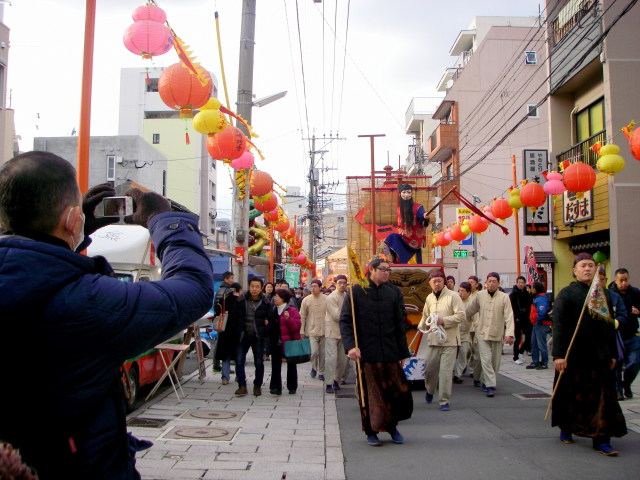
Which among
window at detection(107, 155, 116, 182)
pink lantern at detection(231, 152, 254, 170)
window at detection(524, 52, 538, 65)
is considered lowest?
pink lantern at detection(231, 152, 254, 170)

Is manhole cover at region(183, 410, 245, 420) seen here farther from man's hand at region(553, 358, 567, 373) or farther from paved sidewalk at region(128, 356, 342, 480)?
man's hand at region(553, 358, 567, 373)

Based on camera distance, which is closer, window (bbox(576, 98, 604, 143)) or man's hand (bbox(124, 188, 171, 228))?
man's hand (bbox(124, 188, 171, 228))

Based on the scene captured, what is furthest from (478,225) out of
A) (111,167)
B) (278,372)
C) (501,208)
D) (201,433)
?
(111,167)

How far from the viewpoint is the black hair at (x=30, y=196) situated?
5.25 ft

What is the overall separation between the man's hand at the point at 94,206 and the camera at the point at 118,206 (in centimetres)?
3

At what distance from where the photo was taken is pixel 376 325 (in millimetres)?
6832

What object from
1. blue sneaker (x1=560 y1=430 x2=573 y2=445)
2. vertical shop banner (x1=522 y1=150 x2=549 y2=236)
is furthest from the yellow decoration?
vertical shop banner (x1=522 y1=150 x2=549 y2=236)

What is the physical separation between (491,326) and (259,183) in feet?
17.9

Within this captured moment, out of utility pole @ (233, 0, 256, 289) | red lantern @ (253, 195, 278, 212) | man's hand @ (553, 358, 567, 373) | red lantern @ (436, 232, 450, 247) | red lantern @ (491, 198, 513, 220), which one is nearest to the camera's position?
man's hand @ (553, 358, 567, 373)

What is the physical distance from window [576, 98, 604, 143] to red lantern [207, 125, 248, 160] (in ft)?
36.9

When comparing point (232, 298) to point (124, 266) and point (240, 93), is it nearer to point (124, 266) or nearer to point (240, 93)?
point (124, 266)

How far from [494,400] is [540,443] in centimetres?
270

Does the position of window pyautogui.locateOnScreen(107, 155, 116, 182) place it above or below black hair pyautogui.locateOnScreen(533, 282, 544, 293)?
above

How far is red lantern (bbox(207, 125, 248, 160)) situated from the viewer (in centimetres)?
Result: 925
